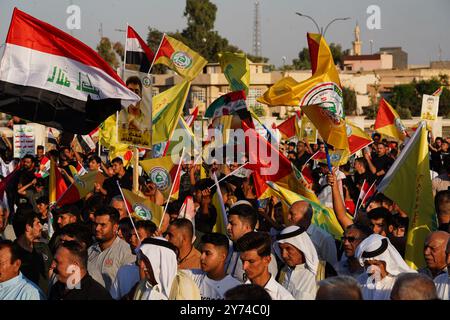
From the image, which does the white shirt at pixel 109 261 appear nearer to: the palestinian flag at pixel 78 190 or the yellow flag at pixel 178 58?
the palestinian flag at pixel 78 190

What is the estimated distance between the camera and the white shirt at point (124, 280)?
22.5 feet

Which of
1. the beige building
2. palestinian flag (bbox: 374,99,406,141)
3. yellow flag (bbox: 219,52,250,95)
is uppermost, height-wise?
the beige building

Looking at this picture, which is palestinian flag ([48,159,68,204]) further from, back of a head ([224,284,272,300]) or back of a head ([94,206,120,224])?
back of a head ([224,284,272,300])

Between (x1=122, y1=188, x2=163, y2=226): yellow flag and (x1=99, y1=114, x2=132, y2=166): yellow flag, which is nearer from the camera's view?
(x1=122, y1=188, x2=163, y2=226): yellow flag

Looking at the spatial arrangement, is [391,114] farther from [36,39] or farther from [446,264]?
[446,264]

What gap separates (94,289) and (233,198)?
5.06m

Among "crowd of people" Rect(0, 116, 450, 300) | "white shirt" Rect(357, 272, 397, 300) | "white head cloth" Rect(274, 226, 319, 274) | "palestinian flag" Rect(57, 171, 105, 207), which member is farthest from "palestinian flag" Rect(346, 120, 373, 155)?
"white shirt" Rect(357, 272, 397, 300)

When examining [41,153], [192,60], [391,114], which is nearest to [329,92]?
[192,60]

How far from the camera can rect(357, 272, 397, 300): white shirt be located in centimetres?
610

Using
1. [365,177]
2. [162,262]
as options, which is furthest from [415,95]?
[162,262]

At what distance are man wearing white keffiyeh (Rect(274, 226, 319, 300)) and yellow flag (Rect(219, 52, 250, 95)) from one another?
304 inches

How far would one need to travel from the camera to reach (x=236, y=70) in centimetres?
1473

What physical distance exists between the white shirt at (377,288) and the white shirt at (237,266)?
89 cm

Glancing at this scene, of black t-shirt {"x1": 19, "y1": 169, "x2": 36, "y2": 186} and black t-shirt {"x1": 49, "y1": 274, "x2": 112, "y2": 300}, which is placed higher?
black t-shirt {"x1": 19, "y1": 169, "x2": 36, "y2": 186}
